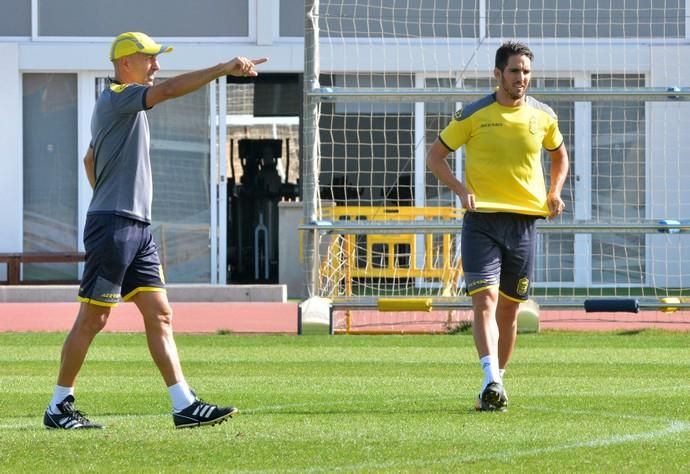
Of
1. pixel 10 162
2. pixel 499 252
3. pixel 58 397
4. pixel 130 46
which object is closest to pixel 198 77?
pixel 130 46

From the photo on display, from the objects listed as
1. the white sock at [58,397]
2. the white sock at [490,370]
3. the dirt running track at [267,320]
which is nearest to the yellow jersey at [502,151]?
the white sock at [490,370]

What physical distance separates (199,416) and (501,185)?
7.49ft

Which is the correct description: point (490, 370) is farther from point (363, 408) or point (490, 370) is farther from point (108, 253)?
point (108, 253)

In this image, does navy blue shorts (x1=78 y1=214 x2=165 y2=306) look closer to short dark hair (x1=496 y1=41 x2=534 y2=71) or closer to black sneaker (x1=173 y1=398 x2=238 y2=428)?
black sneaker (x1=173 y1=398 x2=238 y2=428)

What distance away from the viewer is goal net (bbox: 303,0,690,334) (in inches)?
717

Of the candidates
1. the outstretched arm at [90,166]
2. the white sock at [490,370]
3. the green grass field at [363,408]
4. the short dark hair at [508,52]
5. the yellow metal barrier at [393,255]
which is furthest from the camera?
the yellow metal barrier at [393,255]

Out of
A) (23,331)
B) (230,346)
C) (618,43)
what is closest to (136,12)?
(618,43)

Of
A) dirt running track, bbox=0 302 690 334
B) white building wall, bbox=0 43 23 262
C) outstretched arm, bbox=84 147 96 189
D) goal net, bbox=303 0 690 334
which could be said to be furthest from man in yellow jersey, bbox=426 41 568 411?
white building wall, bbox=0 43 23 262

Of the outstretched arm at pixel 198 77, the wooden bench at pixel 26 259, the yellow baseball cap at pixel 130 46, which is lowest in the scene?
the wooden bench at pixel 26 259

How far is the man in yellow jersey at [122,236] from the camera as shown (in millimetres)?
7238

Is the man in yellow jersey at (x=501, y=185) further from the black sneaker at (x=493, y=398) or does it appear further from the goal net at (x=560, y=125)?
the goal net at (x=560, y=125)

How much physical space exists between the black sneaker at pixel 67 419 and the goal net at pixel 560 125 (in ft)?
32.2

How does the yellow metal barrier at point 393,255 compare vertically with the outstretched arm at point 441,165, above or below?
below

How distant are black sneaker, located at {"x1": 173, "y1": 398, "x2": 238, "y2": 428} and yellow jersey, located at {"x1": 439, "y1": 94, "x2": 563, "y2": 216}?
6.69ft
